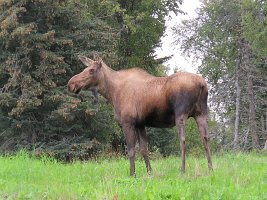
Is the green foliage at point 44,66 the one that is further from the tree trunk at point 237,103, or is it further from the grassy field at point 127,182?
the tree trunk at point 237,103

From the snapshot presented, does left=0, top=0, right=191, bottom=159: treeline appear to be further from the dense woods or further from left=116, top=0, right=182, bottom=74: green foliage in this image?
left=116, top=0, right=182, bottom=74: green foliage

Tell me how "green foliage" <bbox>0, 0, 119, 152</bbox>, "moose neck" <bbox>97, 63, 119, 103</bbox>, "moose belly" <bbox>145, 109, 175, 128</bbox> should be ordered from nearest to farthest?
1. "moose belly" <bbox>145, 109, 175, 128</bbox>
2. "moose neck" <bbox>97, 63, 119, 103</bbox>
3. "green foliage" <bbox>0, 0, 119, 152</bbox>

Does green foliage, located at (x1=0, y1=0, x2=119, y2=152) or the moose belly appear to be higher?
green foliage, located at (x1=0, y1=0, x2=119, y2=152)

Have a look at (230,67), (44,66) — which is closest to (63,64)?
(44,66)

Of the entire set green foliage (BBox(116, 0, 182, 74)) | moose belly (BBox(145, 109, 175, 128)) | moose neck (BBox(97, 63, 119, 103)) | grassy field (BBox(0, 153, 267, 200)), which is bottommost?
grassy field (BBox(0, 153, 267, 200))

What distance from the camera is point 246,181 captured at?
26.2 feet

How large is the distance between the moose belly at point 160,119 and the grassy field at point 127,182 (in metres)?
0.97

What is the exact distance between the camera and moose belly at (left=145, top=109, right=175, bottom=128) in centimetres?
970

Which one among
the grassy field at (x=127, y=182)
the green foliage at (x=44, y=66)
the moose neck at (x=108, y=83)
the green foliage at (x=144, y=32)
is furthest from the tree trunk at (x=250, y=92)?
the moose neck at (x=108, y=83)

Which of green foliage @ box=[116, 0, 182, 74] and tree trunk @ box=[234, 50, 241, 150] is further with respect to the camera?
tree trunk @ box=[234, 50, 241, 150]

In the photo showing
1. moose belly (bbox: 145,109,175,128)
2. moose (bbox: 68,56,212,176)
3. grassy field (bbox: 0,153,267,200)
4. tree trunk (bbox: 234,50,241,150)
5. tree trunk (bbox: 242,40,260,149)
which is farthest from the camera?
tree trunk (bbox: 234,50,241,150)

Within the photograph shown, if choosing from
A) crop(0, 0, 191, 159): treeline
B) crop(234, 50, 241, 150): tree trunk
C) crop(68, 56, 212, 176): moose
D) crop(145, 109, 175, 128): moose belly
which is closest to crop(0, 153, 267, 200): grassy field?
crop(68, 56, 212, 176): moose

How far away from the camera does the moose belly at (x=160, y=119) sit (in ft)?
31.8

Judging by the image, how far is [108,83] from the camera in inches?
416
